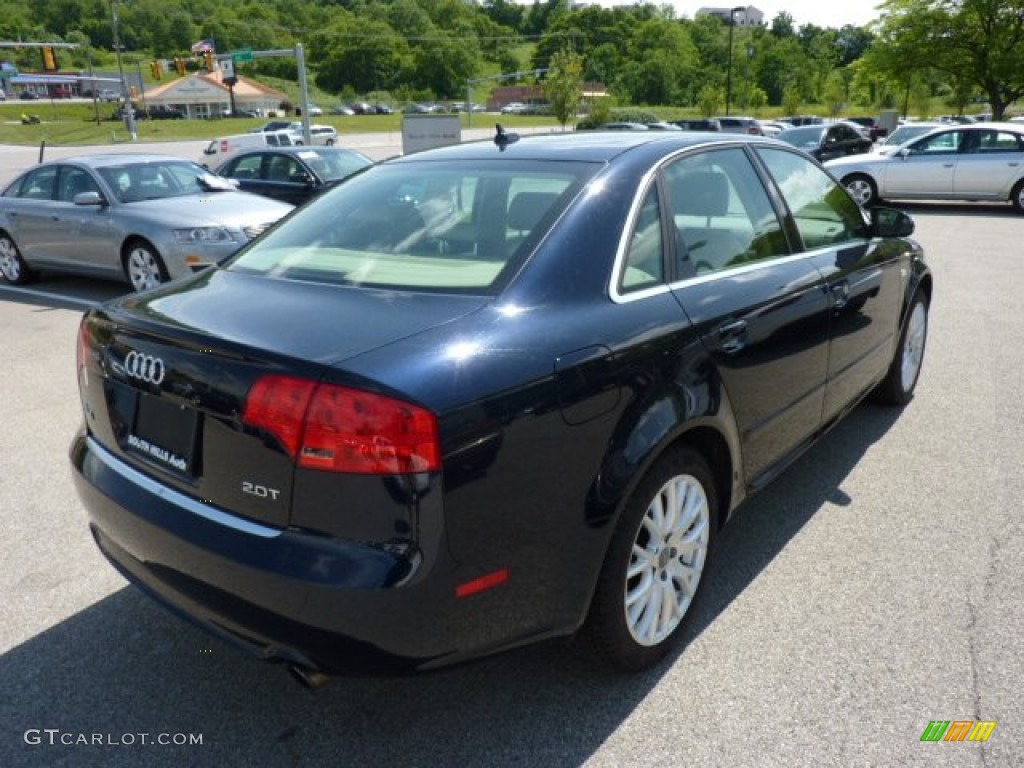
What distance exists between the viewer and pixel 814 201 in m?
3.90

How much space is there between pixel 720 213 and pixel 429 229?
113 centimetres

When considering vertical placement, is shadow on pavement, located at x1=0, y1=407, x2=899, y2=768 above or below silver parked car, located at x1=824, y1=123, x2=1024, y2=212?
below

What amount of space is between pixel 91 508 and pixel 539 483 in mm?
1453

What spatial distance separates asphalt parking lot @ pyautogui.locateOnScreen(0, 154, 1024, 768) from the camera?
2371 mm

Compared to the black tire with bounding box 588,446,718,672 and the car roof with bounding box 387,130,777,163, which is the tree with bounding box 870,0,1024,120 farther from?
the black tire with bounding box 588,446,718,672

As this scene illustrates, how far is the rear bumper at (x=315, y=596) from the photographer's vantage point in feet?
6.41

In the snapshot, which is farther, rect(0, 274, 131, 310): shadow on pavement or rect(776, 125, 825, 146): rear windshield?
rect(776, 125, 825, 146): rear windshield

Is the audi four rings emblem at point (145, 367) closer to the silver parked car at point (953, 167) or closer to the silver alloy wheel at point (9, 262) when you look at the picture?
the silver alloy wheel at point (9, 262)

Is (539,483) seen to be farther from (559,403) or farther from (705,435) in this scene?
(705,435)

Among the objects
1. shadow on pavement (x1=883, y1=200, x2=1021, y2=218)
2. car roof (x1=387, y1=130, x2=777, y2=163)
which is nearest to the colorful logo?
car roof (x1=387, y1=130, x2=777, y2=163)

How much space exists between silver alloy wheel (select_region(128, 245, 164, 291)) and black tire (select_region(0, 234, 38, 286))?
2.24 metres

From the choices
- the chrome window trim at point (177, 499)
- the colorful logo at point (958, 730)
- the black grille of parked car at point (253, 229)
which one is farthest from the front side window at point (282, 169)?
the colorful logo at point (958, 730)

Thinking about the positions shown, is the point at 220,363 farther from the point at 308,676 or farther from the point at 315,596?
the point at 308,676

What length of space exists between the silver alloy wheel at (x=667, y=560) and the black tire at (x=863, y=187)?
15951 millimetres
